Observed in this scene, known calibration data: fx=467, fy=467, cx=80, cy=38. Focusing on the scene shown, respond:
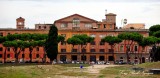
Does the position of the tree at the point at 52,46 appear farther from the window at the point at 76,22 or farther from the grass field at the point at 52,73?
the window at the point at 76,22

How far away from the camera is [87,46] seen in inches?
5640

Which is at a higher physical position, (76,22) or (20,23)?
(20,23)

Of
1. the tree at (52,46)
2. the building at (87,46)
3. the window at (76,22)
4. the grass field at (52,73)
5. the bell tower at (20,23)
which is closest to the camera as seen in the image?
the grass field at (52,73)

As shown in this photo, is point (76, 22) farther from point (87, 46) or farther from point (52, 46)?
point (52, 46)

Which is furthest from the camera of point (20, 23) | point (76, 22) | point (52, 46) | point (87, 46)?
point (20, 23)

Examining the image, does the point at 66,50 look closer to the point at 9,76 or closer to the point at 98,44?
the point at 98,44

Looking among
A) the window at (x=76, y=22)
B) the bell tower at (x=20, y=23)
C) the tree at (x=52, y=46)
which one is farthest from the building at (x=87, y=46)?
the tree at (x=52, y=46)

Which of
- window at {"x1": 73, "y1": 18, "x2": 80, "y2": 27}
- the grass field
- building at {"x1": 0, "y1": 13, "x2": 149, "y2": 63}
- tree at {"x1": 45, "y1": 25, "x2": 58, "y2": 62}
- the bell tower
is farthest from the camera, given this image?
the bell tower

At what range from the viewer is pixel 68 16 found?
473 feet

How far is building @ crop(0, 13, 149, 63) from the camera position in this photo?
14200 cm

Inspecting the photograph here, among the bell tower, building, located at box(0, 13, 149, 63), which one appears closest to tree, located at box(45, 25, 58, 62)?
building, located at box(0, 13, 149, 63)

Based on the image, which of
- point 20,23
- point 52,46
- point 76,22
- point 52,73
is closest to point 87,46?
point 76,22

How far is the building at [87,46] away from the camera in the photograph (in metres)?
142

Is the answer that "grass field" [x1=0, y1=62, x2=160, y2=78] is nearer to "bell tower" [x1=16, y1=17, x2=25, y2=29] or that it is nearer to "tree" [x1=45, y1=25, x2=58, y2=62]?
"tree" [x1=45, y1=25, x2=58, y2=62]
